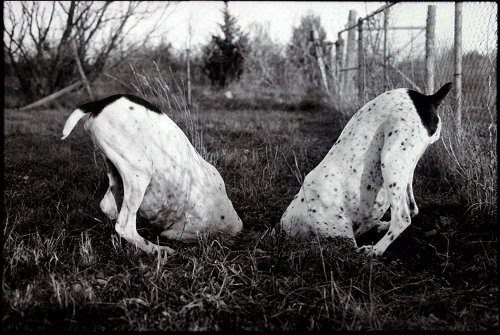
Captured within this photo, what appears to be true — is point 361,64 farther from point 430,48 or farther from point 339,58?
point 339,58

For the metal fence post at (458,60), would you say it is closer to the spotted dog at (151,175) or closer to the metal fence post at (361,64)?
the spotted dog at (151,175)

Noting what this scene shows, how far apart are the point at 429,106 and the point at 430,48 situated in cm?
264

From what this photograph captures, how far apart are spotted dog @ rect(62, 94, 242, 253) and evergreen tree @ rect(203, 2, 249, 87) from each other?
15208 millimetres

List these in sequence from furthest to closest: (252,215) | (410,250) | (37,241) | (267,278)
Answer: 1. (252,215)
2. (410,250)
3. (37,241)
4. (267,278)

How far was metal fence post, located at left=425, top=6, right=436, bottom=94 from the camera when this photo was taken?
5.06 m

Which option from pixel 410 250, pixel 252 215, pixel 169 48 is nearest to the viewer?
pixel 410 250

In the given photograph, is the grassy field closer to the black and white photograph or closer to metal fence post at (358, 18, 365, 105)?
the black and white photograph

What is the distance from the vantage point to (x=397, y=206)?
112 inches

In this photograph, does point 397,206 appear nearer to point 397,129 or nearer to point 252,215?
point 397,129

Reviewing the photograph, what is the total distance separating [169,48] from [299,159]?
1572cm

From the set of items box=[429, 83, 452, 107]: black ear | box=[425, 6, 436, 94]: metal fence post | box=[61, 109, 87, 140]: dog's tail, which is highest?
box=[425, 6, 436, 94]: metal fence post

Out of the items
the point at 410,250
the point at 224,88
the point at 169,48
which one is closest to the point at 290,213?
the point at 410,250

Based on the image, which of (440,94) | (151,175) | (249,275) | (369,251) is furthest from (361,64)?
Result: (249,275)

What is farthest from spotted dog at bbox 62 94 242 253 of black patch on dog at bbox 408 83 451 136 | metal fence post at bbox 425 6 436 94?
metal fence post at bbox 425 6 436 94
